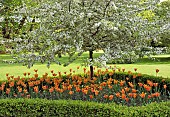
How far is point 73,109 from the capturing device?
5.03 metres

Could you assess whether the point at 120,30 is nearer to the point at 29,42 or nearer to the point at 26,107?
the point at 29,42

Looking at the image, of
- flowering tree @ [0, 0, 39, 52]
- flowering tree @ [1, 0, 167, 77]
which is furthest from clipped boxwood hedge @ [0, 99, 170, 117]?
flowering tree @ [0, 0, 39, 52]

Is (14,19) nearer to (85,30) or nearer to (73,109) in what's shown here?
(85,30)

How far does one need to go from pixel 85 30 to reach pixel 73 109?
1890mm

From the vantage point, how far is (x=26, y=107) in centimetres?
534

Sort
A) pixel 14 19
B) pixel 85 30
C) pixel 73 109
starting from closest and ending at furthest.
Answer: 1. pixel 73 109
2. pixel 85 30
3. pixel 14 19

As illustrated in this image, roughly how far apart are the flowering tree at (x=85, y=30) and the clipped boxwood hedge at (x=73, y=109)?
118cm

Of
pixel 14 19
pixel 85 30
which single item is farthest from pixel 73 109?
pixel 14 19

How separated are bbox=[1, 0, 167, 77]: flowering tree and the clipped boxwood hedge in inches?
46.4

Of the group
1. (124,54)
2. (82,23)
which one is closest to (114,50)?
(124,54)

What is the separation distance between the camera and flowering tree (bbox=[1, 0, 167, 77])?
617 centimetres

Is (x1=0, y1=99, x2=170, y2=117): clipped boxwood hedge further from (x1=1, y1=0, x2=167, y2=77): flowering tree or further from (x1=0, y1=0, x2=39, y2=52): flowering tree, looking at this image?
(x1=0, y1=0, x2=39, y2=52): flowering tree

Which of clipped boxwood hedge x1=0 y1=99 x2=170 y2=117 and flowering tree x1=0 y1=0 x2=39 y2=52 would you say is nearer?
clipped boxwood hedge x1=0 y1=99 x2=170 y2=117

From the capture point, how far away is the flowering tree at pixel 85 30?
243 inches
